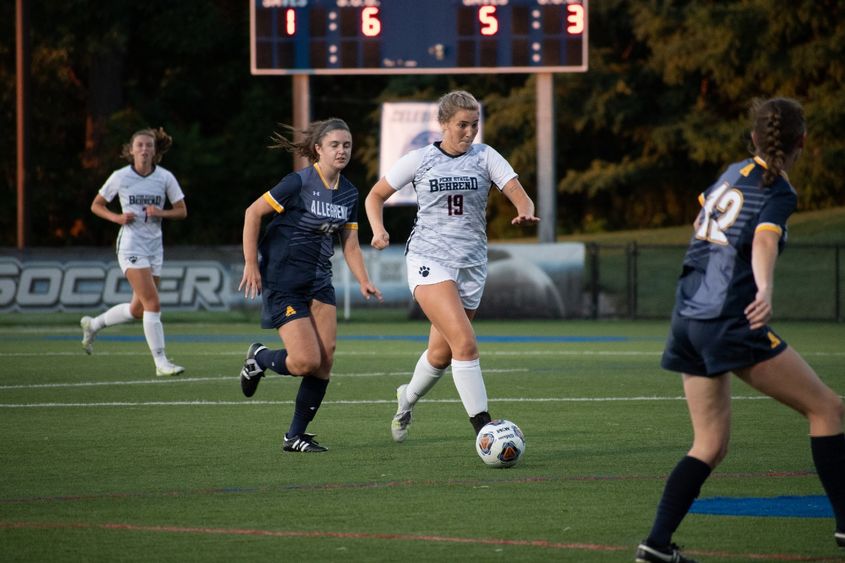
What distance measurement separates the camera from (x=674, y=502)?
5.84 m

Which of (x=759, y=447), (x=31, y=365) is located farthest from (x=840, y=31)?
(x=759, y=447)

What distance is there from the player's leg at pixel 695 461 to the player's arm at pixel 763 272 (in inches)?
11.6

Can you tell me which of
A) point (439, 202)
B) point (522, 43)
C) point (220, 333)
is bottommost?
point (220, 333)

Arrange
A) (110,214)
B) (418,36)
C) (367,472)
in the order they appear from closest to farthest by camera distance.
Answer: (367,472)
(110,214)
(418,36)

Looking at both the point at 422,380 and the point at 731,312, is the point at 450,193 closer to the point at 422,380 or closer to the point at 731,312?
the point at 422,380

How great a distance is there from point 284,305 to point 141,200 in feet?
19.3

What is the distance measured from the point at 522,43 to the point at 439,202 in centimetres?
1528

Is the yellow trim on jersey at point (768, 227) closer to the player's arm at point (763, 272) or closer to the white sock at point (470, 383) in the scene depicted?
the player's arm at point (763, 272)

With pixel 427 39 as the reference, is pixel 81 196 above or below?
below

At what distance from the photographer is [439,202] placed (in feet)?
29.9

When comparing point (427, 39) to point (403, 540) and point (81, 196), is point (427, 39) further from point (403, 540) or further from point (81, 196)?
point (81, 196)

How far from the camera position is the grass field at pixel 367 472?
21.2 ft

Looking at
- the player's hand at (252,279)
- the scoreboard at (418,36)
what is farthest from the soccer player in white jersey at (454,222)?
the scoreboard at (418,36)

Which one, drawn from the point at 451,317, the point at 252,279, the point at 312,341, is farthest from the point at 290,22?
the point at 451,317
